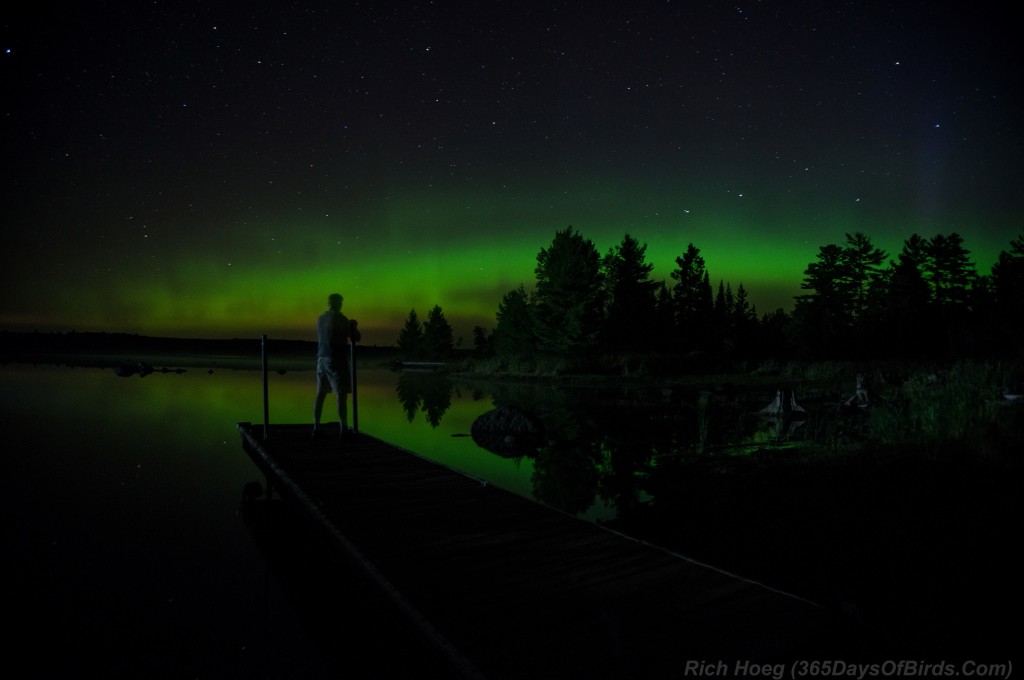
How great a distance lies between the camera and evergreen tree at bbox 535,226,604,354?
45.4 meters

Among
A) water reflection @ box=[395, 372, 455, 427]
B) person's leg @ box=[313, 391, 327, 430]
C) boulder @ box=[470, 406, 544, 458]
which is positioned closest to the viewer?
person's leg @ box=[313, 391, 327, 430]

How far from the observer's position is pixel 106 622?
6.79 metres

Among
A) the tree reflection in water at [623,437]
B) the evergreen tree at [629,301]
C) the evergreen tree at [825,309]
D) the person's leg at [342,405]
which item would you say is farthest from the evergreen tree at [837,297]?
the person's leg at [342,405]

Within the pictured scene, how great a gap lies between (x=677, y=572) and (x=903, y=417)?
10.8 m

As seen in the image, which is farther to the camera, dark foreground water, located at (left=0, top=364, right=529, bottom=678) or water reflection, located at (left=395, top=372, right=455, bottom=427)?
water reflection, located at (left=395, top=372, right=455, bottom=427)

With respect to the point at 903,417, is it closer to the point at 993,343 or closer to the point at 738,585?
the point at 738,585

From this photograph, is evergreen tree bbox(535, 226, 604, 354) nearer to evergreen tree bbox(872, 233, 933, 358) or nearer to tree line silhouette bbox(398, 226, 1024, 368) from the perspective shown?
tree line silhouette bbox(398, 226, 1024, 368)

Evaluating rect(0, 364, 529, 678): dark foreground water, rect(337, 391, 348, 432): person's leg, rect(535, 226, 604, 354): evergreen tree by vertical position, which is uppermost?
rect(535, 226, 604, 354): evergreen tree

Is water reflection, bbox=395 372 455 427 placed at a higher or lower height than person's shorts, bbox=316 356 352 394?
lower

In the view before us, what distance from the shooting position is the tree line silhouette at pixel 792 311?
4547 cm

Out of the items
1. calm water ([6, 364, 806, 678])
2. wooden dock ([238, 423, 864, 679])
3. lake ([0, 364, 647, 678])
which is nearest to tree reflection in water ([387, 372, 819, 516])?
calm water ([6, 364, 806, 678])

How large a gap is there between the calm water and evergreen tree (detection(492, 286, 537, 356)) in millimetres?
32043

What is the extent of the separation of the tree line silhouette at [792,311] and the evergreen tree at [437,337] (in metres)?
18.9

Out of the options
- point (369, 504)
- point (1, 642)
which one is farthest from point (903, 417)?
point (1, 642)
